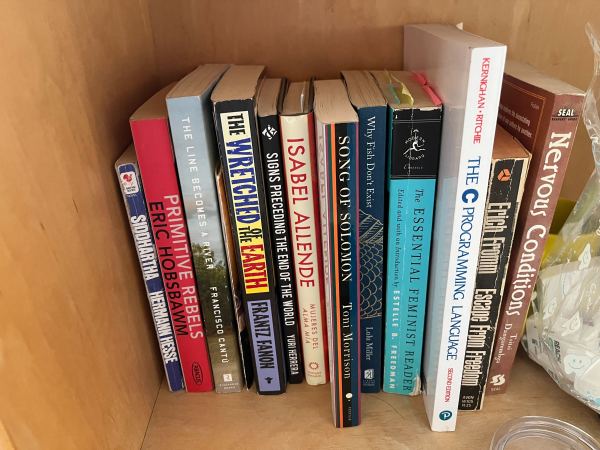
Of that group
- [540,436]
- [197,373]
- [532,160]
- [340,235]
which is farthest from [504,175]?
[197,373]

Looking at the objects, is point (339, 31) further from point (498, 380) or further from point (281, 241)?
point (498, 380)

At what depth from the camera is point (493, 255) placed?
0.50m

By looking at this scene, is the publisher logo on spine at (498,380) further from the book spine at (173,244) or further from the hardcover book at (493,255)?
the book spine at (173,244)

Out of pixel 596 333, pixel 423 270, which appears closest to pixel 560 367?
pixel 596 333

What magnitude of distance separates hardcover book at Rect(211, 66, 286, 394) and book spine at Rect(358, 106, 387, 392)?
0.09m

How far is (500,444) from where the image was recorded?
530mm

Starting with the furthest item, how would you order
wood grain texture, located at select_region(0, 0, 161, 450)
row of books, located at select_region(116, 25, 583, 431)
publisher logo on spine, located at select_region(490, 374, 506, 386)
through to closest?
1. publisher logo on spine, located at select_region(490, 374, 506, 386)
2. row of books, located at select_region(116, 25, 583, 431)
3. wood grain texture, located at select_region(0, 0, 161, 450)

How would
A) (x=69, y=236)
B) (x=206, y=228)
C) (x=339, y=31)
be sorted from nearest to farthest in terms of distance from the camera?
(x=69, y=236), (x=206, y=228), (x=339, y=31)

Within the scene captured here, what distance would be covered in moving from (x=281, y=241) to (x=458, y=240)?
172mm

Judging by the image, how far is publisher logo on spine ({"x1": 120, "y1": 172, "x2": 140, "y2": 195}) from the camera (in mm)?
511

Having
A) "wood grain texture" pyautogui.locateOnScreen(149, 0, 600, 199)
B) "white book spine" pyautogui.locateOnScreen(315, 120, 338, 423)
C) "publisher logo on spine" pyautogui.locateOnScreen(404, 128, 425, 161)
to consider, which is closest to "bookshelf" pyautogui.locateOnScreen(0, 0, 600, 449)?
"wood grain texture" pyautogui.locateOnScreen(149, 0, 600, 199)

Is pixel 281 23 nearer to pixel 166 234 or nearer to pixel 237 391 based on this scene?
pixel 166 234

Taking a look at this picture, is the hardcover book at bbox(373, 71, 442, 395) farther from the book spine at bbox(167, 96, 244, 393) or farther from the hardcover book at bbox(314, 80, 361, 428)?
the book spine at bbox(167, 96, 244, 393)

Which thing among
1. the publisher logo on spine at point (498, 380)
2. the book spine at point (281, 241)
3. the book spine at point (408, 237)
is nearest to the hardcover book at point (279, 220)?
the book spine at point (281, 241)
